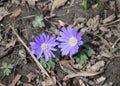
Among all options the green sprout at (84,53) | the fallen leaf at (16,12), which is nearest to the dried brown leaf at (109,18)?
the green sprout at (84,53)

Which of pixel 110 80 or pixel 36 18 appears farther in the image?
pixel 36 18

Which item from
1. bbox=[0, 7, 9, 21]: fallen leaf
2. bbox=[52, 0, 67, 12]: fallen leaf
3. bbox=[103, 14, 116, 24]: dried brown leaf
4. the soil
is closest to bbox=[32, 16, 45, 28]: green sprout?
the soil

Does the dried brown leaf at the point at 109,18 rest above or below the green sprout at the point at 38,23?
below

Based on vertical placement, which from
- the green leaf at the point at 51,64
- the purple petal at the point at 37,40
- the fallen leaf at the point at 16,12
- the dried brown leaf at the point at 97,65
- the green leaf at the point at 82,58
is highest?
the fallen leaf at the point at 16,12

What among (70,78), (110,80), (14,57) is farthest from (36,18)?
(110,80)

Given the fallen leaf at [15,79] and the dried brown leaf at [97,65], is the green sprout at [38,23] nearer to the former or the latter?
the fallen leaf at [15,79]

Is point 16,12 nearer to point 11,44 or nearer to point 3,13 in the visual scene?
point 3,13

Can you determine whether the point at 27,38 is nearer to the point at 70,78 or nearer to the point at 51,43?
the point at 51,43
